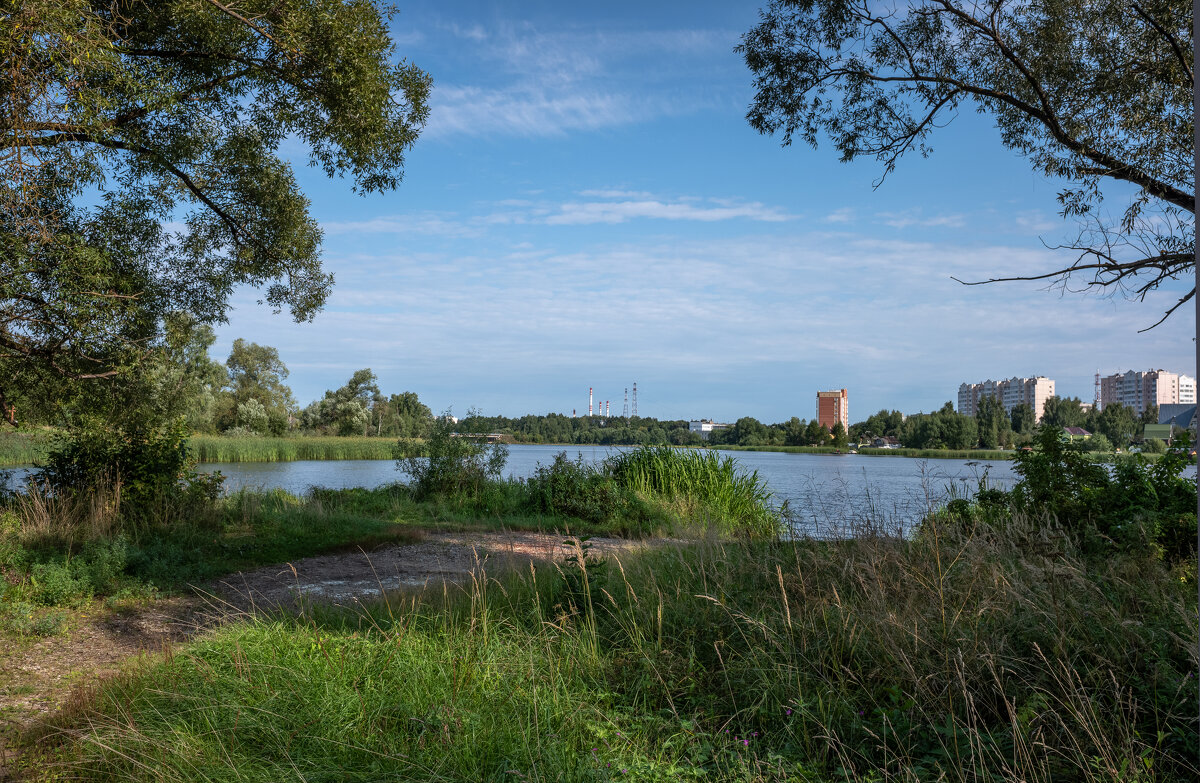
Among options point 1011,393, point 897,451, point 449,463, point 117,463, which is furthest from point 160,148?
point 897,451

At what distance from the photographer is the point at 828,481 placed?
10961mm

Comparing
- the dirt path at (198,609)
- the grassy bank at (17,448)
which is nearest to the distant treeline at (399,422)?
the grassy bank at (17,448)

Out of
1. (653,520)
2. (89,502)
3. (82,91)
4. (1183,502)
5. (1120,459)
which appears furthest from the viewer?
(653,520)

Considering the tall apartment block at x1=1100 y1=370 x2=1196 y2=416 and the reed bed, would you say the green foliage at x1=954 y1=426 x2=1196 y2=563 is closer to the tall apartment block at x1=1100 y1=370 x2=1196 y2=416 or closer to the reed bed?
the tall apartment block at x1=1100 y1=370 x2=1196 y2=416

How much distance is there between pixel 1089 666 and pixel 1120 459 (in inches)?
249

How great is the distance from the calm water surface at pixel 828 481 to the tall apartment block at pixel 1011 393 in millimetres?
2697

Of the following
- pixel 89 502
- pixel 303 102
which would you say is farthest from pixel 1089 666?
pixel 89 502

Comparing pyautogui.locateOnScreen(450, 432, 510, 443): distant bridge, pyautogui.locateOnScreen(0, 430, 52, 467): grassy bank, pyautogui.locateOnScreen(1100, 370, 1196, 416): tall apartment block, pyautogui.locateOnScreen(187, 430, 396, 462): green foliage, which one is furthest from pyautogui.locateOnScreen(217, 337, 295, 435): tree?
pyautogui.locateOnScreen(1100, 370, 1196, 416): tall apartment block

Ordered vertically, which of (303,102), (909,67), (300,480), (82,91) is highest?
(909,67)

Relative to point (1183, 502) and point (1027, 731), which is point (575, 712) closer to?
point (1027, 731)

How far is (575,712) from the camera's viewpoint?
10.3 feet

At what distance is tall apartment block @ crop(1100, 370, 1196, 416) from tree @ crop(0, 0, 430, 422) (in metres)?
11.8

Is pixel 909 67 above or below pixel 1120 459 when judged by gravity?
above

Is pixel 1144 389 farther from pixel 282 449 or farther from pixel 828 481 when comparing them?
pixel 282 449
